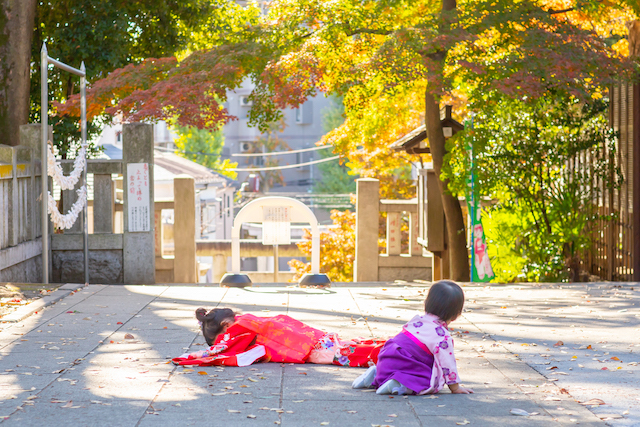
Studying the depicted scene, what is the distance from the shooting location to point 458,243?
11375mm

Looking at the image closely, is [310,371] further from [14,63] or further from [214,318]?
[14,63]

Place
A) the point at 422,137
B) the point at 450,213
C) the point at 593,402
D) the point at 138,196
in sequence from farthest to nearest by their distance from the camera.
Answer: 1. the point at 422,137
2. the point at 450,213
3. the point at 138,196
4. the point at 593,402

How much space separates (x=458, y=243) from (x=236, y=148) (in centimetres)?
3412

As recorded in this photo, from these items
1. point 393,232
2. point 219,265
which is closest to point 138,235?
point 393,232

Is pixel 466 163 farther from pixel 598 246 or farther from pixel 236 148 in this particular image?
pixel 236 148

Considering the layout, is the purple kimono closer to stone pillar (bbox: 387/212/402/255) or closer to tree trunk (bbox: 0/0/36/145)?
stone pillar (bbox: 387/212/402/255)

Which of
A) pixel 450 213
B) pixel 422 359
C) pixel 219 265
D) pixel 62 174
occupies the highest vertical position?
pixel 62 174

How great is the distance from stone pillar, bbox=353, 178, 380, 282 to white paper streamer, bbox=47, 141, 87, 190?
14.9ft

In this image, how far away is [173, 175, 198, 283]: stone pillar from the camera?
11.6 m

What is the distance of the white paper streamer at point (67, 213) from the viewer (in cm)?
945

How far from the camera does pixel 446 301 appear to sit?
14.1 feet

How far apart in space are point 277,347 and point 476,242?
20.0 feet

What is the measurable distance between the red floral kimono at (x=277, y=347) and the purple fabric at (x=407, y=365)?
650 millimetres

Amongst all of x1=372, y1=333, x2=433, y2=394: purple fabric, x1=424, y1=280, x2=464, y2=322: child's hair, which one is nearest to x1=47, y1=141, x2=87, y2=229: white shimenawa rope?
x1=372, y1=333, x2=433, y2=394: purple fabric
